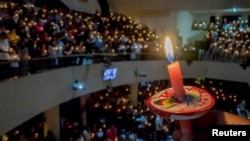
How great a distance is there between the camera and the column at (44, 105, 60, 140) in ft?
35.9

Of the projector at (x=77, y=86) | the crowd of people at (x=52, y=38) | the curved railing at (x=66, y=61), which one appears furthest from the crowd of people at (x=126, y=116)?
the crowd of people at (x=52, y=38)

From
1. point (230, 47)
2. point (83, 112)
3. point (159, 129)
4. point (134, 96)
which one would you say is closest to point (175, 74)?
point (159, 129)

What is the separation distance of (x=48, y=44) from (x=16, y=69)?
80.3 inches

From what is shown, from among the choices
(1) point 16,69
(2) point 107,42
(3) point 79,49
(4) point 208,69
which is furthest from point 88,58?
(4) point 208,69

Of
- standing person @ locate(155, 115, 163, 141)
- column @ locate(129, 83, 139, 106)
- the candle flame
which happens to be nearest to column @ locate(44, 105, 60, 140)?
standing person @ locate(155, 115, 163, 141)

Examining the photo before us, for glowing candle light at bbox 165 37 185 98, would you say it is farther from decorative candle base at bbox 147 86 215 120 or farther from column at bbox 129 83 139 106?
column at bbox 129 83 139 106

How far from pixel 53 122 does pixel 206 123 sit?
1008cm

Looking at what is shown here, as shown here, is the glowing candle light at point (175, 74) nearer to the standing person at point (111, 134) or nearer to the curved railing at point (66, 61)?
the curved railing at point (66, 61)

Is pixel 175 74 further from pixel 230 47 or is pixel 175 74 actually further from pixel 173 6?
pixel 173 6

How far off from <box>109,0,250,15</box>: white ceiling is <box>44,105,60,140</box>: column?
9.16 meters

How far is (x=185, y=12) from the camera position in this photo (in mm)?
18562

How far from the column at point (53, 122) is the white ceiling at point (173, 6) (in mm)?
9159

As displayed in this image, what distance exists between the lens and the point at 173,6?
56.2 feet

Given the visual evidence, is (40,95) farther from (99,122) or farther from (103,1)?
(103,1)
